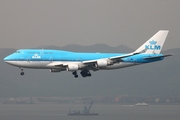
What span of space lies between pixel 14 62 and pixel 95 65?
15.4m

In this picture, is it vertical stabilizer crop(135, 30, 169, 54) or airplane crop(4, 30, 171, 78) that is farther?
vertical stabilizer crop(135, 30, 169, 54)

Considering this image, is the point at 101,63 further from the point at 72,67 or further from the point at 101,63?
the point at 72,67

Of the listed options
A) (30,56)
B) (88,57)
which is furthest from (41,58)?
(88,57)

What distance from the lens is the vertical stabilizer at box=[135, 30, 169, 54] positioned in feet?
311

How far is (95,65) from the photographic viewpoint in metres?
84.5

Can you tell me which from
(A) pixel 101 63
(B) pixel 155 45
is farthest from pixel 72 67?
(B) pixel 155 45

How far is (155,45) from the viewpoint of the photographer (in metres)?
95.5

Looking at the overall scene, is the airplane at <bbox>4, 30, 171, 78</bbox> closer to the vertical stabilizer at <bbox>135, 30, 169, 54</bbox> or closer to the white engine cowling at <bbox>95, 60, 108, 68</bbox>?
the white engine cowling at <bbox>95, 60, 108, 68</bbox>

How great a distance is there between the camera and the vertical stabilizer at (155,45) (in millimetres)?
94838

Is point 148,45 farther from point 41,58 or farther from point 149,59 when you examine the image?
point 41,58

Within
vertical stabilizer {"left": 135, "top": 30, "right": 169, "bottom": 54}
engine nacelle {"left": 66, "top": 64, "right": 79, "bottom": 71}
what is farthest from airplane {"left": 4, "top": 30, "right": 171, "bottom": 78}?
vertical stabilizer {"left": 135, "top": 30, "right": 169, "bottom": 54}

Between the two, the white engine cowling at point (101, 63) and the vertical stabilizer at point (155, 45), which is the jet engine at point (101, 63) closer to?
the white engine cowling at point (101, 63)

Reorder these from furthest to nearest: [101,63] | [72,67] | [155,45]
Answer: [155,45]
[101,63]
[72,67]

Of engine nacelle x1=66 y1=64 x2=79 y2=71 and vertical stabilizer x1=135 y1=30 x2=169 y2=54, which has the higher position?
vertical stabilizer x1=135 y1=30 x2=169 y2=54
